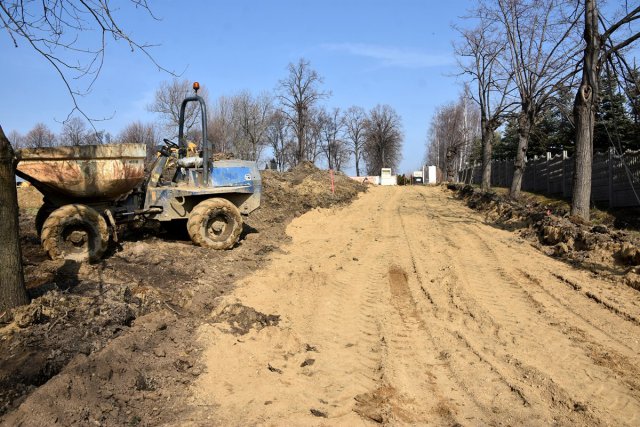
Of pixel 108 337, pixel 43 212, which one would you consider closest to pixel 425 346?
pixel 108 337

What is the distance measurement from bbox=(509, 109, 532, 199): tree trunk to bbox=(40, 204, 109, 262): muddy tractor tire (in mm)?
18667

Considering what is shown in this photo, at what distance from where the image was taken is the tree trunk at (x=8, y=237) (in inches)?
203

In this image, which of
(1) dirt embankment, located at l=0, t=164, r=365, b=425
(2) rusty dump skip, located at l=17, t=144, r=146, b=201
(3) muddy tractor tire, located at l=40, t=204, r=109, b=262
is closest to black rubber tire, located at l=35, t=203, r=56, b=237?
(1) dirt embankment, located at l=0, t=164, r=365, b=425

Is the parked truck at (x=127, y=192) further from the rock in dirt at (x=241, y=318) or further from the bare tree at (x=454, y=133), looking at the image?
the bare tree at (x=454, y=133)

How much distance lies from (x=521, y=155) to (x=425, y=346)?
64.1ft

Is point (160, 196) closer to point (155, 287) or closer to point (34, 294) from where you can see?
point (155, 287)

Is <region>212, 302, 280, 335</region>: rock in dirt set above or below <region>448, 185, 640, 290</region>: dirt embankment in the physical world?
below

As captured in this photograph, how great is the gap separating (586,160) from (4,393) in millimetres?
13953

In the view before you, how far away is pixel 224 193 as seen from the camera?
11.4 meters

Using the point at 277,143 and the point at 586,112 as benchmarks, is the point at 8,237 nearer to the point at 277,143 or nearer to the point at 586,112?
the point at 586,112

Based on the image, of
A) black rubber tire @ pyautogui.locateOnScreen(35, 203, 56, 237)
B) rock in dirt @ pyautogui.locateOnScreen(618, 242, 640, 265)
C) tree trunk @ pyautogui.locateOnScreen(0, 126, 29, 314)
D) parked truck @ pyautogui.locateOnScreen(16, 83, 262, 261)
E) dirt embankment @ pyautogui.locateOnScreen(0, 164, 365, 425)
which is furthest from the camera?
black rubber tire @ pyautogui.locateOnScreen(35, 203, 56, 237)

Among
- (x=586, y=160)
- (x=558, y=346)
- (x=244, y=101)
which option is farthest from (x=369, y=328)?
(x=244, y=101)

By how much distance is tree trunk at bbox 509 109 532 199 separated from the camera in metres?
23.4

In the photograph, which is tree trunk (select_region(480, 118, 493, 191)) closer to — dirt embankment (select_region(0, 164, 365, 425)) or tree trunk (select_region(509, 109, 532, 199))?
tree trunk (select_region(509, 109, 532, 199))
